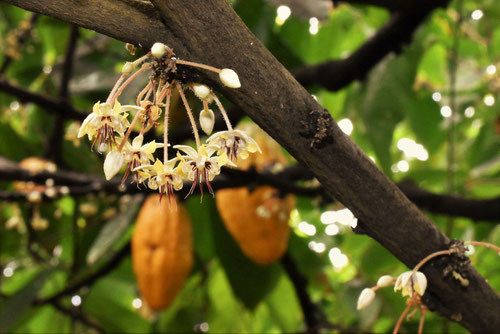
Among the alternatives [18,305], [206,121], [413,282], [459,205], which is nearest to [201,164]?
[206,121]

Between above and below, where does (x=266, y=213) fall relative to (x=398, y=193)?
below

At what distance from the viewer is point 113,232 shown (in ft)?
5.16

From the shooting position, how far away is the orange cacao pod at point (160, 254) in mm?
1600

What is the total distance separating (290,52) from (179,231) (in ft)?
1.80

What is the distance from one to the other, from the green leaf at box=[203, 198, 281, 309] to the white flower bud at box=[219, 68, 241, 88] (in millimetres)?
1296

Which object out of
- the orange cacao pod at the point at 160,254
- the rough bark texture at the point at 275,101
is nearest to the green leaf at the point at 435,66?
the orange cacao pod at the point at 160,254

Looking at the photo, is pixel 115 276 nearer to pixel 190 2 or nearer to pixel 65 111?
pixel 65 111

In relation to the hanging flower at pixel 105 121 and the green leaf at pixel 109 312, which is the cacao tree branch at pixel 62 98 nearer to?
the green leaf at pixel 109 312

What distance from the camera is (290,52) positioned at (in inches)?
64.9

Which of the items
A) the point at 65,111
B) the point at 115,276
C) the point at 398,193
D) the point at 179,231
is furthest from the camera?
the point at 115,276

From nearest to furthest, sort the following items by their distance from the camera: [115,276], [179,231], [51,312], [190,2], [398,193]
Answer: [190,2], [398,193], [179,231], [51,312], [115,276]

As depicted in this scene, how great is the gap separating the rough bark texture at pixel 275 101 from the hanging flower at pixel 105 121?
2.8 inches

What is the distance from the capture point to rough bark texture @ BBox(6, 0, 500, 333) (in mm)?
479

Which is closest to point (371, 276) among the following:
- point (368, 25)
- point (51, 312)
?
point (368, 25)
